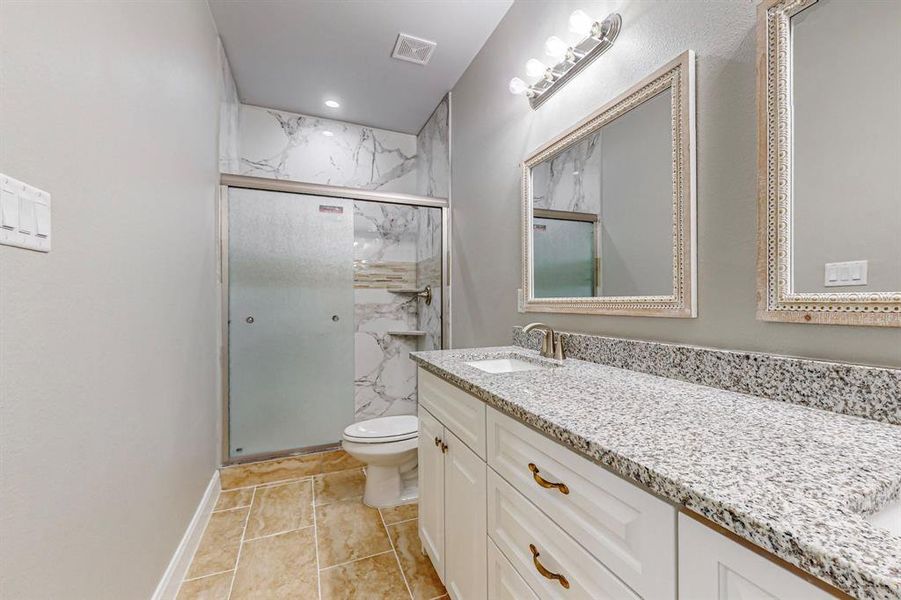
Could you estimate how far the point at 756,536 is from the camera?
1.28 ft

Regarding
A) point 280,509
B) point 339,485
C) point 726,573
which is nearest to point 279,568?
point 280,509

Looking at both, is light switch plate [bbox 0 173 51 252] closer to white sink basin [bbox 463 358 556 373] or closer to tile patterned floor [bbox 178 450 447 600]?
white sink basin [bbox 463 358 556 373]

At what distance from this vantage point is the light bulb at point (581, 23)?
1.34 meters

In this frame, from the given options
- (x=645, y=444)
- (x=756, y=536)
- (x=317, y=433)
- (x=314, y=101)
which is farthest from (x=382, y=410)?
(x=756, y=536)

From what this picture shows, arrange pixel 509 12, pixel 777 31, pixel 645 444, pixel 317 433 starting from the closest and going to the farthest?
pixel 645 444
pixel 777 31
pixel 509 12
pixel 317 433

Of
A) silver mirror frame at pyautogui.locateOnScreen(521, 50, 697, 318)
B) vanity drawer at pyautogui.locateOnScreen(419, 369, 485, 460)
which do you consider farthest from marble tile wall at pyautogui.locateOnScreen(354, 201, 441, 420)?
silver mirror frame at pyautogui.locateOnScreen(521, 50, 697, 318)

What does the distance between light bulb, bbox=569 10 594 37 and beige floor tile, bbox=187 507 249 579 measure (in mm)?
2490

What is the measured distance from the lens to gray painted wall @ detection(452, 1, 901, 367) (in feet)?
2.93

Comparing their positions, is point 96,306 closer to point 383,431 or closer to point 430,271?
point 383,431

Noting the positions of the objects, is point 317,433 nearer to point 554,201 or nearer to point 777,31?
point 554,201

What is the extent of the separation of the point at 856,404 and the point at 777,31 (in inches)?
32.3

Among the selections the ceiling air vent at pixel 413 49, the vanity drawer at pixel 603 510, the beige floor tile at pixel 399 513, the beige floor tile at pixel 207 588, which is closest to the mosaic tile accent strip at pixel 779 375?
the vanity drawer at pixel 603 510

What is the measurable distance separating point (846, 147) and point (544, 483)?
0.92 m

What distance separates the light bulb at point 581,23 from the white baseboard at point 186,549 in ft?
7.92
